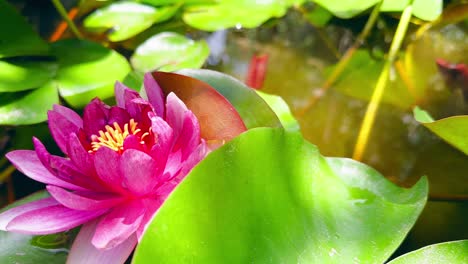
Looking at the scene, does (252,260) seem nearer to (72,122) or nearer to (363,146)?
(72,122)

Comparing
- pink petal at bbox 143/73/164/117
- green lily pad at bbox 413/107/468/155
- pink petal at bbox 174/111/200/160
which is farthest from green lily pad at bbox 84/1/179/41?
green lily pad at bbox 413/107/468/155

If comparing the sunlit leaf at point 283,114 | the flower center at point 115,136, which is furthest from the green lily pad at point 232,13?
the flower center at point 115,136

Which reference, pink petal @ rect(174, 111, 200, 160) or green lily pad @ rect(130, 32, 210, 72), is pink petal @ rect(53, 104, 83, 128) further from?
green lily pad @ rect(130, 32, 210, 72)

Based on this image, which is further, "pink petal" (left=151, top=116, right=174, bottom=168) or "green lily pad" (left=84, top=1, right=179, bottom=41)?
"green lily pad" (left=84, top=1, right=179, bottom=41)

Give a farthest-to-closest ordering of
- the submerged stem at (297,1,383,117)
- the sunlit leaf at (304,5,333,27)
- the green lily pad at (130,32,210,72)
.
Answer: the sunlit leaf at (304,5,333,27), the submerged stem at (297,1,383,117), the green lily pad at (130,32,210,72)

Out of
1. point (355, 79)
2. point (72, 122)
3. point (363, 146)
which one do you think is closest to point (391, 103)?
point (355, 79)

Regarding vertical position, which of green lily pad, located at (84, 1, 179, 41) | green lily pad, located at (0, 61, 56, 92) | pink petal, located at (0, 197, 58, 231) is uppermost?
green lily pad, located at (84, 1, 179, 41)

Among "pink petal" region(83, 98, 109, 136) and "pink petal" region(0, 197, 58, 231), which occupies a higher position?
"pink petal" region(83, 98, 109, 136)

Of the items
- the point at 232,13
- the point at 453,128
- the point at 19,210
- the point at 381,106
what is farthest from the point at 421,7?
the point at 19,210
